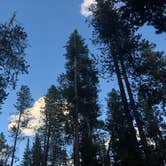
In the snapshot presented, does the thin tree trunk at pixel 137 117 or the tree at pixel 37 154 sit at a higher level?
the tree at pixel 37 154

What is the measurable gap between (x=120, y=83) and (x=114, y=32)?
4.74 m

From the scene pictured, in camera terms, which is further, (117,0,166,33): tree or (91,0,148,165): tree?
(91,0,148,165): tree

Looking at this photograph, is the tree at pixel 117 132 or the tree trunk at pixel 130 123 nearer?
the tree trunk at pixel 130 123

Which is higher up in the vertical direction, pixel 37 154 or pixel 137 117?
pixel 37 154

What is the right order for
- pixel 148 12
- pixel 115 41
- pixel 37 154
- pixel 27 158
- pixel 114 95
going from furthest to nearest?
pixel 27 158 < pixel 37 154 < pixel 114 95 < pixel 115 41 < pixel 148 12

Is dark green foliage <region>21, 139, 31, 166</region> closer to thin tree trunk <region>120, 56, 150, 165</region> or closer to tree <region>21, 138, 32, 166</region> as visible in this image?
tree <region>21, 138, 32, 166</region>

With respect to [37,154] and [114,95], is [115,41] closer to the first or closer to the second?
[114,95]

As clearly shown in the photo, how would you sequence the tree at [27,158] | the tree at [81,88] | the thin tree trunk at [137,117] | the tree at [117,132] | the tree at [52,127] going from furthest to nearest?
the tree at [27,158], the tree at [52,127], the tree at [81,88], the tree at [117,132], the thin tree trunk at [137,117]

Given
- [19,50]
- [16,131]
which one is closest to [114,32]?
[19,50]

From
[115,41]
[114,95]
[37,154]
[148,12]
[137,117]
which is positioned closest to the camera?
[148,12]

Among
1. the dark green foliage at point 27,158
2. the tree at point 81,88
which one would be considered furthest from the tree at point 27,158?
the tree at point 81,88

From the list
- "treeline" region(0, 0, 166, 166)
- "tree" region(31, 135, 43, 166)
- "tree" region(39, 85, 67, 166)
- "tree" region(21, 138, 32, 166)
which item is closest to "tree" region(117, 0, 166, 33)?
"treeline" region(0, 0, 166, 166)

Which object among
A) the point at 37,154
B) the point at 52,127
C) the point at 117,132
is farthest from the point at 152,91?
the point at 37,154

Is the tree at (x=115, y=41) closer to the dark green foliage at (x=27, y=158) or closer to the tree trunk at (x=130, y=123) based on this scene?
the tree trunk at (x=130, y=123)
